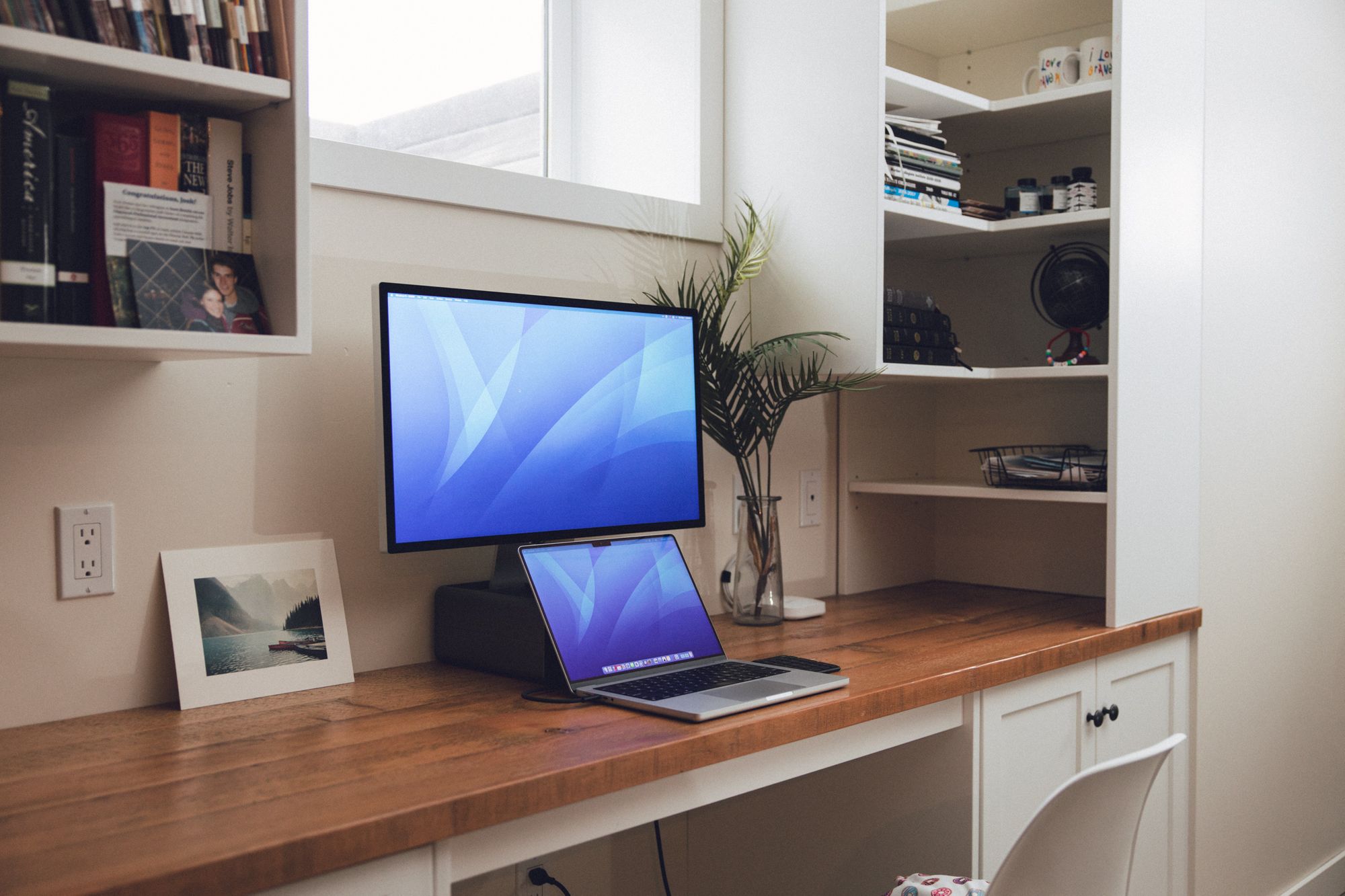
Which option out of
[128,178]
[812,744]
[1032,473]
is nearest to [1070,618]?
[1032,473]

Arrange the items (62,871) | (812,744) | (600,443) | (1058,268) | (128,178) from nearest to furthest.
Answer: (62,871) → (128,178) → (812,744) → (600,443) → (1058,268)

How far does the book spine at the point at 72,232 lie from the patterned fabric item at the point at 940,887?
1237 mm

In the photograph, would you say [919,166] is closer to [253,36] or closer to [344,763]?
[253,36]

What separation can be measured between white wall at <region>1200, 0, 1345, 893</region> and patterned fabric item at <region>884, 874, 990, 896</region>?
106 centimetres

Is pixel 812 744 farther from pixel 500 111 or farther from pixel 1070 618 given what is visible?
pixel 500 111

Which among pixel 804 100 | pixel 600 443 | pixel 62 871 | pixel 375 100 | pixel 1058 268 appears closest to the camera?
pixel 62 871

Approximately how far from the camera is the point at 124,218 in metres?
1.24

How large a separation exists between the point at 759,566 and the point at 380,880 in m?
1.12

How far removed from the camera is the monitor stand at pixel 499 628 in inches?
62.4

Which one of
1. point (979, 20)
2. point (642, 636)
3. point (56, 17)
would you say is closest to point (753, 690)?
point (642, 636)

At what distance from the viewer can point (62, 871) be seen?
35.8 inches

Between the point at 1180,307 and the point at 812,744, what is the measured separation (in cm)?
130

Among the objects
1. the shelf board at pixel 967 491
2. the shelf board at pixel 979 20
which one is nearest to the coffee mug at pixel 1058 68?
the shelf board at pixel 979 20

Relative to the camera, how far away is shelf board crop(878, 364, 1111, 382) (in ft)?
6.97
